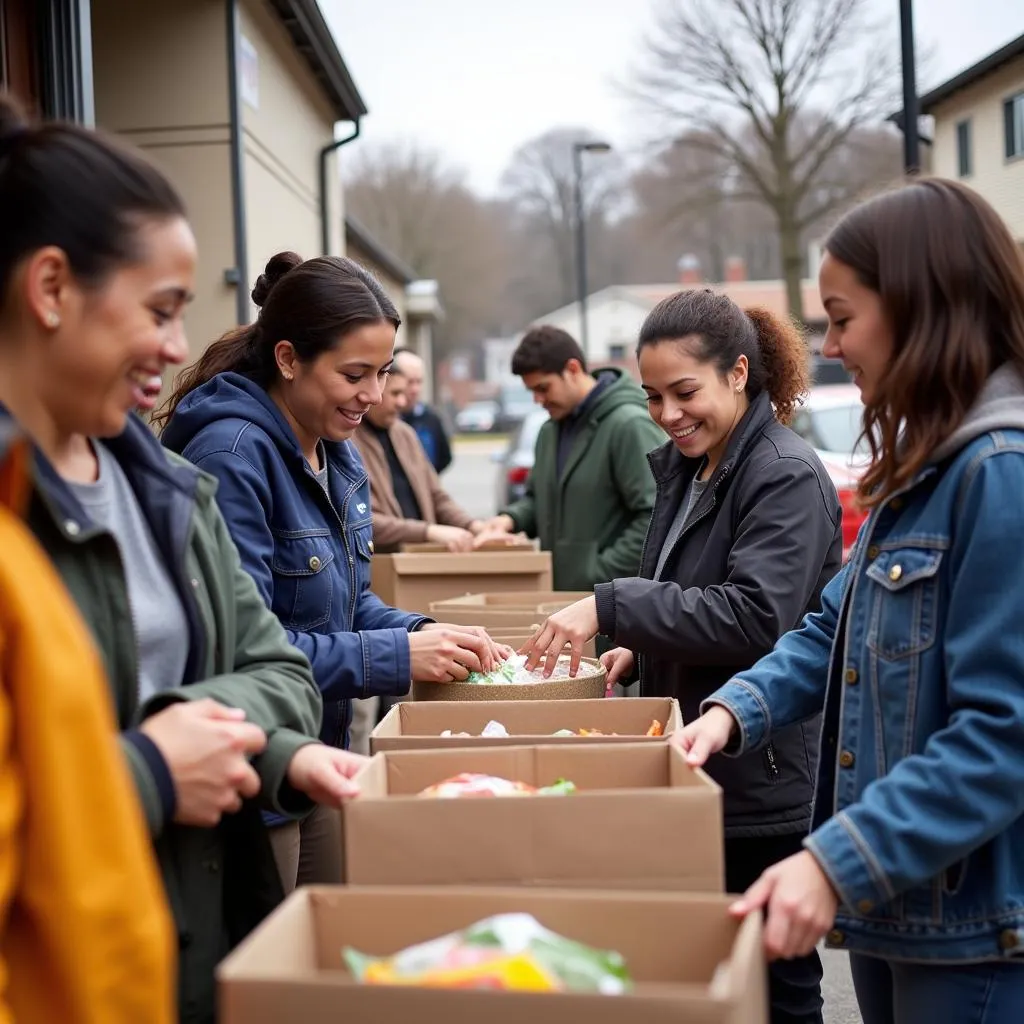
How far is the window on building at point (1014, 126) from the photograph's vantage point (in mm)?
24641

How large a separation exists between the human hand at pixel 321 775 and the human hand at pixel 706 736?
0.56 m

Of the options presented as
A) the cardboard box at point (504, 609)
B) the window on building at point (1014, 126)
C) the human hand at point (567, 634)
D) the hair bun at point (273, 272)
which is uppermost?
the window on building at point (1014, 126)

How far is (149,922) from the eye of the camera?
4.41 feet

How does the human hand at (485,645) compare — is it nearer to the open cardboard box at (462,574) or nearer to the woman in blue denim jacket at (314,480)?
the woman in blue denim jacket at (314,480)

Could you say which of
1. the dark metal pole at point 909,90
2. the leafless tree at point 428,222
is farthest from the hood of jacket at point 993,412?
the leafless tree at point 428,222

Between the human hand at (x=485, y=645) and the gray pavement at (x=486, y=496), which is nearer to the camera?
the human hand at (x=485, y=645)

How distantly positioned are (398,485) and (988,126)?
23.2 meters

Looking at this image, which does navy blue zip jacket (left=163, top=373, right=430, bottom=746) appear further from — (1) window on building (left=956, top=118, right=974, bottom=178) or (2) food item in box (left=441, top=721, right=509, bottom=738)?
(1) window on building (left=956, top=118, right=974, bottom=178)

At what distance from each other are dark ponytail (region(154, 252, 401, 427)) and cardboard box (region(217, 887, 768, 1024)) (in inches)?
63.9

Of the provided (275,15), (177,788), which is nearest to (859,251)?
(177,788)

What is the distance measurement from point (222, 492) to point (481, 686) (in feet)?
2.34

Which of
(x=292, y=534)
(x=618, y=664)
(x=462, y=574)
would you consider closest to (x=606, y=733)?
(x=618, y=664)

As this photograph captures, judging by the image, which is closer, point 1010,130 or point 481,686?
point 481,686

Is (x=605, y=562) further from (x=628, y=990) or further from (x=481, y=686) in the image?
(x=628, y=990)
